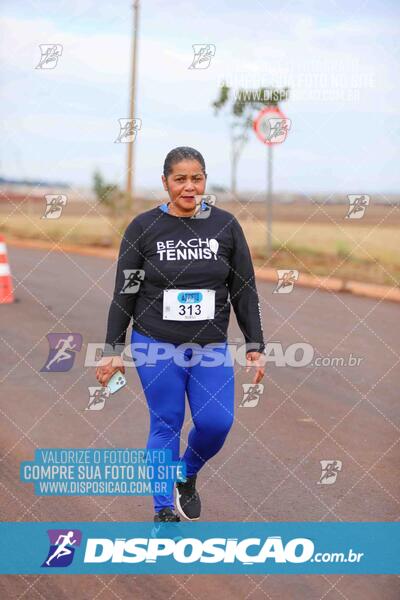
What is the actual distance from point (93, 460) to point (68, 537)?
145 centimetres

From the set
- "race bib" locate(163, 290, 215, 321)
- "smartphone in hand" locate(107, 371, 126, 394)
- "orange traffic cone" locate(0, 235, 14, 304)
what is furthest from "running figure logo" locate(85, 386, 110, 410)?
"orange traffic cone" locate(0, 235, 14, 304)

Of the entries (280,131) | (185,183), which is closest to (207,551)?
(185,183)

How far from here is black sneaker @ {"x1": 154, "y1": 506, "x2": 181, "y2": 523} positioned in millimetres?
5531

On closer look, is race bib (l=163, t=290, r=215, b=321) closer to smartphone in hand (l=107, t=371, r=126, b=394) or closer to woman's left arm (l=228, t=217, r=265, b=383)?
woman's left arm (l=228, t=217, r=265, b=383)

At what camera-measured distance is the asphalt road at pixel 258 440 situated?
4992 mm

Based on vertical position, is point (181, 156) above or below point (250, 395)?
above

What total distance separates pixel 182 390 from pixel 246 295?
0.64m

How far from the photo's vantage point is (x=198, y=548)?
17.7 feet

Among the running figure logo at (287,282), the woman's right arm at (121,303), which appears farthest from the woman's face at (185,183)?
the running figure logo at (287,282)

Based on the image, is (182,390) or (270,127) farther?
(270,127)

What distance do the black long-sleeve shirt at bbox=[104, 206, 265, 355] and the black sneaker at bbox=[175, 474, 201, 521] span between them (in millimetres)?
936

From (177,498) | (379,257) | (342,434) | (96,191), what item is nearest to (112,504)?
(177,498)

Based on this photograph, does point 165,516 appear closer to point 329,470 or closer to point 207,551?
point 207,551

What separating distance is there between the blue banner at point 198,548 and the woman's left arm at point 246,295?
0.89m
